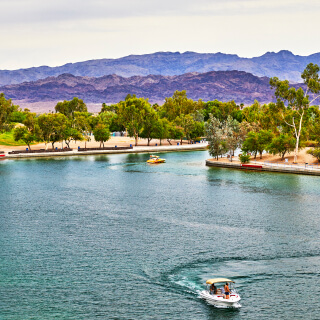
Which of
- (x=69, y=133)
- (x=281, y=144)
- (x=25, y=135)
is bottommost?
(x=281, y=144)

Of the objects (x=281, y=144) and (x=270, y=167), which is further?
(x=281, y=144)

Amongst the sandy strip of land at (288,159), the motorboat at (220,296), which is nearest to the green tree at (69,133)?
the sandy strip of land at (288,159)

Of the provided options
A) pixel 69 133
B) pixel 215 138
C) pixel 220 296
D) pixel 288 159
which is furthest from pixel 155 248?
pixel 69 133

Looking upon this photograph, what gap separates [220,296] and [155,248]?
15.2 meters

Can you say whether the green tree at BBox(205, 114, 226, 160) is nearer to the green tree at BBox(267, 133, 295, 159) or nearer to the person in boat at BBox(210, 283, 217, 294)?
the green tree at BBox(267, 133, 295, 159)

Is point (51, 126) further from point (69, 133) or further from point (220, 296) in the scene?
point (220, 296)

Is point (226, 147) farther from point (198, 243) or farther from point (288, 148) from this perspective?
point (198, 243)

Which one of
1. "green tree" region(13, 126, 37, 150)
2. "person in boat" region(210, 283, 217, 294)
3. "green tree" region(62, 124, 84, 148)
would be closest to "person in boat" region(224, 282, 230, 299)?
"person in boat" region(210, 283, 217, 294)

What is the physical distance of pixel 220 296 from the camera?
1671 inches

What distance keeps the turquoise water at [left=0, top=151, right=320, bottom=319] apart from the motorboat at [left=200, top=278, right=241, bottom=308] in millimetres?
701

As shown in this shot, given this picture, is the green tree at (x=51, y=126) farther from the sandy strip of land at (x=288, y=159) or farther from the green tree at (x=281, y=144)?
the green tree at (x=281, y=144)

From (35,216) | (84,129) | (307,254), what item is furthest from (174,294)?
(84,129)

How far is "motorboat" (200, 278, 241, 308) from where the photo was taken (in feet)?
138

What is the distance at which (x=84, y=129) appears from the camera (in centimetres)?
19038
